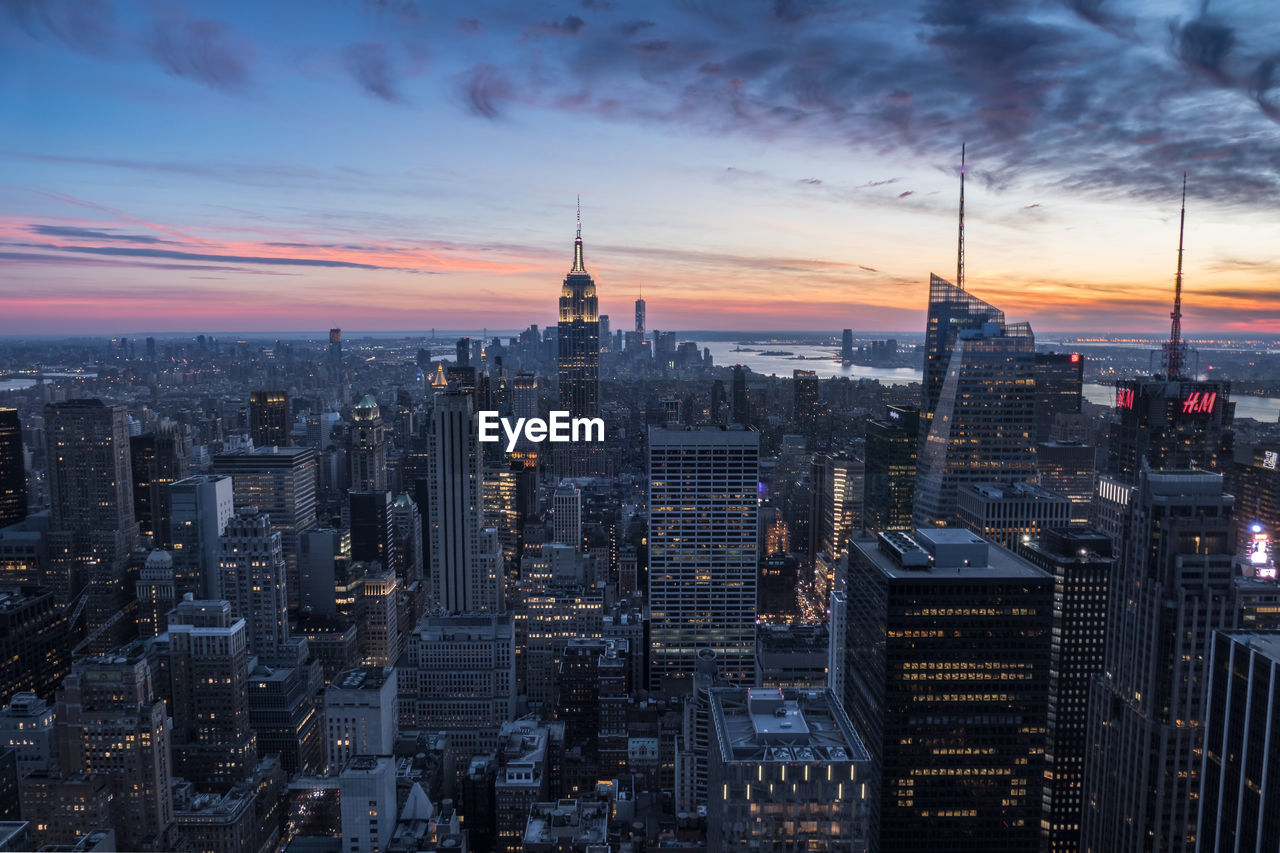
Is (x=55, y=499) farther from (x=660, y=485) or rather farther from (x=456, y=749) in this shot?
(x=660, y=485)

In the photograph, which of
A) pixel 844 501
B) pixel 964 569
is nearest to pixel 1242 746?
pixel 964 569

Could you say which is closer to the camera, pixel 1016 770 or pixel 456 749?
pixel 1016 770

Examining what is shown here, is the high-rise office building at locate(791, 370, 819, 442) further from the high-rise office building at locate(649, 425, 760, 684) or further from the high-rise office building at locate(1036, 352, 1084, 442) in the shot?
the high-rise office building at locate(649, 425, 760, 684)

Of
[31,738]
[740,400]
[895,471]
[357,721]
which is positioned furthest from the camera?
[740,400]

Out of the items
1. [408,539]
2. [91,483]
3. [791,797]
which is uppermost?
[791,797]

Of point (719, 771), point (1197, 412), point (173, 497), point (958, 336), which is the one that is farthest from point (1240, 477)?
point (173, 497)

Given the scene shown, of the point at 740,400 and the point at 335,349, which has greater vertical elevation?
the point at 335,349

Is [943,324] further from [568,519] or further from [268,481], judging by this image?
[268,481]
